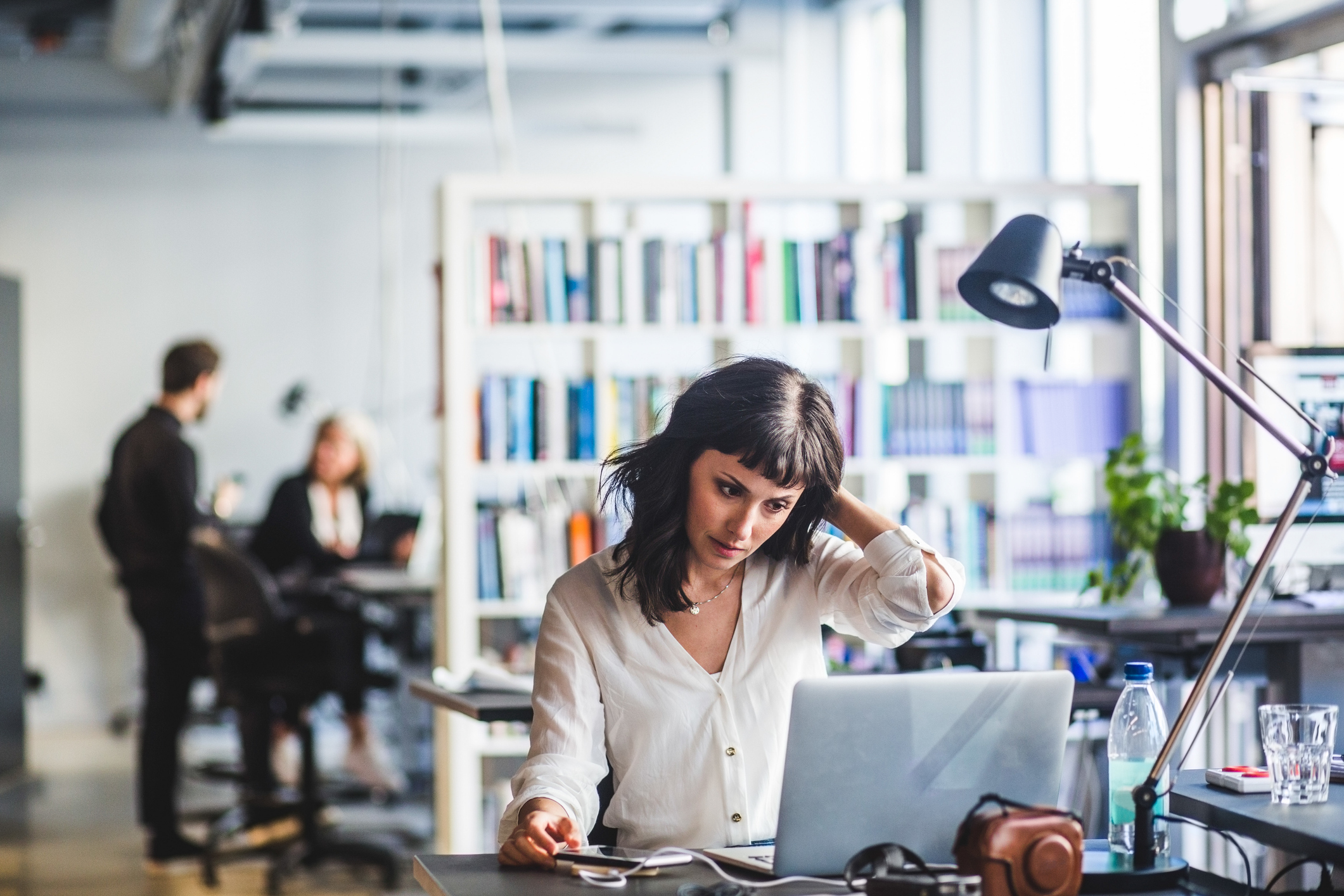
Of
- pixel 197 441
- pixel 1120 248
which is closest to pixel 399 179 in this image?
pixel 197 441

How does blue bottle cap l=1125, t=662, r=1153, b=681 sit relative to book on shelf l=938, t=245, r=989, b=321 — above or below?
below

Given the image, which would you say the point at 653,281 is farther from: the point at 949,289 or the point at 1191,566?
the point at 1191,566

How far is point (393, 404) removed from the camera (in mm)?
8445

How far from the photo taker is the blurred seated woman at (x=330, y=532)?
5691mm

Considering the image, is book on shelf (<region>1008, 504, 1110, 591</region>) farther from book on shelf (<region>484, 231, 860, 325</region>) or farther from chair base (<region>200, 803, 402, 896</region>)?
chair base (<region>200, 803, 402, 896</region>)

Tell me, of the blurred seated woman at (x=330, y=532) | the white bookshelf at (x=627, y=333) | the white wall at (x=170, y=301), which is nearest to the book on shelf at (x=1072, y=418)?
the white bookshelf at (x=627, y=333)

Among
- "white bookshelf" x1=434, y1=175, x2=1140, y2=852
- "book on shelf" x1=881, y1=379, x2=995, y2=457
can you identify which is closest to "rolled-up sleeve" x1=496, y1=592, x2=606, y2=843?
"white bookshelf" x1=434, y1=175, x2=1140, y2=852

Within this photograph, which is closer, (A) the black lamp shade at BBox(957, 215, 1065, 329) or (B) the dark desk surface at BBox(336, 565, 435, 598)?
(A) the black lamp shade at BBox(957, 215, 1065, 329)

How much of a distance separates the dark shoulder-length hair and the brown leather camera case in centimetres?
58

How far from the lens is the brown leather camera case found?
4.74ft

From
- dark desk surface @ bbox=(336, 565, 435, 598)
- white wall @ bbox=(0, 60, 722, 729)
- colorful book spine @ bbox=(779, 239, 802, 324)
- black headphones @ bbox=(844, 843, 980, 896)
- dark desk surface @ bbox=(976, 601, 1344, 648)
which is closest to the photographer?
black headphones @ bbox=(844, 843, 980, 896)

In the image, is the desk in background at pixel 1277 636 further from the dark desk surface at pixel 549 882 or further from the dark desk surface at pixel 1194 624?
the dark desk surface at pixel 549 882

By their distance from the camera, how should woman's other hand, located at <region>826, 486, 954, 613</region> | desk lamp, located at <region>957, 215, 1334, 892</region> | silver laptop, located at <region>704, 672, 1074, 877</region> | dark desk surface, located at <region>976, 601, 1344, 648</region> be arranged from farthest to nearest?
dark desk surface, located at <region>976, 601, 1344, 648</region> < woman's other hand, located at <region>826, 486, 954, 613</region> < desk lamp, located at <region>957, 215, 1334, 892</region> < silver laptop, located at <region>704, 672, 1074, 877</region>

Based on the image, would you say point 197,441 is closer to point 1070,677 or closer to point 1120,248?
point 1120,248
